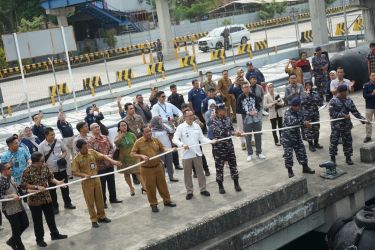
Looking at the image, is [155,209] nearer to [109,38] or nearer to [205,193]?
[205,193]

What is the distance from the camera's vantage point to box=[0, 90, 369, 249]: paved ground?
8.75 m

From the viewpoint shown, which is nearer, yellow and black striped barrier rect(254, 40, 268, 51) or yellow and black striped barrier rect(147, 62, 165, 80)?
yellow and black striped barrier rect(147, 62, 165, 80)

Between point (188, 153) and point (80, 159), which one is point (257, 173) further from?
point (80, 159)

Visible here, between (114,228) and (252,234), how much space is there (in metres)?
2.24

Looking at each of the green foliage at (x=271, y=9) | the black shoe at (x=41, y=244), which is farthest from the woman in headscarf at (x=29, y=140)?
the green foliage at (x=271, y=9)

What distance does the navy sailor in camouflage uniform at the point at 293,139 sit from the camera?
410 inches

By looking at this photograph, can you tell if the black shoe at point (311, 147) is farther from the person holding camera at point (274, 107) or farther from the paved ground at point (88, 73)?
the paved ground at point (88, 73)

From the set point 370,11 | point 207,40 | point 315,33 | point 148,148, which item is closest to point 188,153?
point 148,148

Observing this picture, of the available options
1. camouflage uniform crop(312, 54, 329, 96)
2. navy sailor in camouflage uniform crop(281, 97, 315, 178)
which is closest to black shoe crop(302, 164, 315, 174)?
navy sailor in camouflage uniform crop(281, 97, 315, 178)

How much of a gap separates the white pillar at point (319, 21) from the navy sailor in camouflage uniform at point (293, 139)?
64.0 feet

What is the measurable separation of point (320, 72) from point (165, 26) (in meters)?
20.4

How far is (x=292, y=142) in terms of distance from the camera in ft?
34.2

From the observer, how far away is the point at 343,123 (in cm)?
1068

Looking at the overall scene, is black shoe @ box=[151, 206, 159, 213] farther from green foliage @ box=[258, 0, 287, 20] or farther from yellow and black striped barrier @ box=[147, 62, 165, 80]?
green foliage @ box=[258, 0, 287, 20]
